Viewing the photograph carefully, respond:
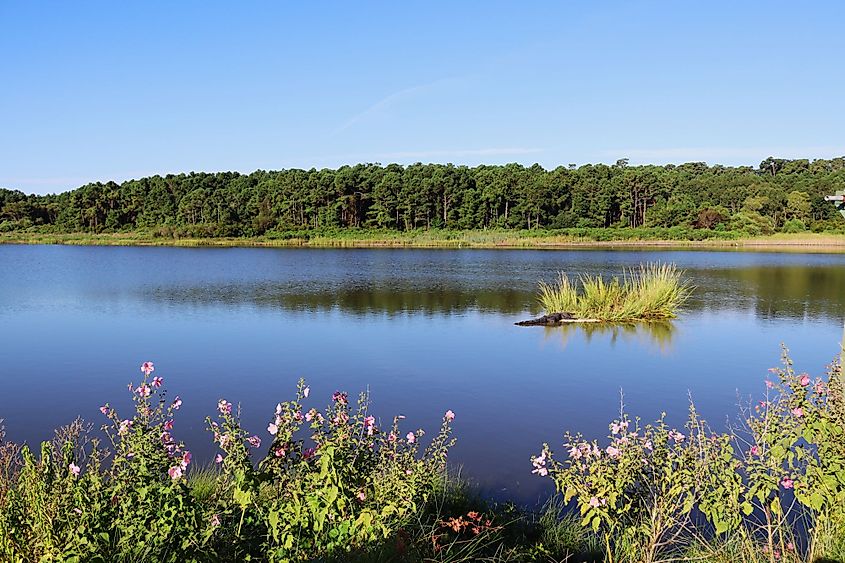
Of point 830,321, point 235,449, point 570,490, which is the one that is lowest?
point 830,321

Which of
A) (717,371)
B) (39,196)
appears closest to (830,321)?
(717,371)

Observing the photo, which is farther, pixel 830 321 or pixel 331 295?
pixel 331 295

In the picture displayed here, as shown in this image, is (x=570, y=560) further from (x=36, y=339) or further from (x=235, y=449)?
(x=36, y=339)

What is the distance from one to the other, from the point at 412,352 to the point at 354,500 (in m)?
8.03

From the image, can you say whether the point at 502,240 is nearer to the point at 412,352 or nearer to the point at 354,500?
the point at 412,352

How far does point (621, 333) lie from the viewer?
14.1 metres

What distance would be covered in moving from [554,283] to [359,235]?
39.5m

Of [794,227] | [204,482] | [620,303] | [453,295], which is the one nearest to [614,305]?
[620,303]

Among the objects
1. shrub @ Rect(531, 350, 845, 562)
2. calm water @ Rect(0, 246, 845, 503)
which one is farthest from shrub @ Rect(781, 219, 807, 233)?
shrub @ Rect(531, 350, 845, 562)

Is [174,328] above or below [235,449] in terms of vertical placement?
below

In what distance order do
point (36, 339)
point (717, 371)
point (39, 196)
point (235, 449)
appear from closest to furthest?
point (235, 449) < point (717, 371) < point (36, 339) < point (39, 196)

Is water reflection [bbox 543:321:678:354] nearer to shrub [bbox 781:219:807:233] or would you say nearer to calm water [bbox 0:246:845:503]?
calm water [bbox 0:246:845:503]

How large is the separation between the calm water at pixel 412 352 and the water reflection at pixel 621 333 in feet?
0.22

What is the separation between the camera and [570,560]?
13.1 ft
